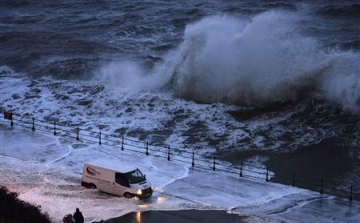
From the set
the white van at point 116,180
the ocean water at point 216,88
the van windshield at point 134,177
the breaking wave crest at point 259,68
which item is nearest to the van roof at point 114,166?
the white van at point 116,180

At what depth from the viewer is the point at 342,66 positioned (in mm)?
34562

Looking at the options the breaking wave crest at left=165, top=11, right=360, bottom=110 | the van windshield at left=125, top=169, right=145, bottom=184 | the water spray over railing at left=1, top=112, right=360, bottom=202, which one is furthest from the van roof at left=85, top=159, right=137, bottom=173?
the breaking wave crest at left=165, top=11, right=360, bottom=110

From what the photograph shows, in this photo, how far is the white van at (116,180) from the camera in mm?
21500

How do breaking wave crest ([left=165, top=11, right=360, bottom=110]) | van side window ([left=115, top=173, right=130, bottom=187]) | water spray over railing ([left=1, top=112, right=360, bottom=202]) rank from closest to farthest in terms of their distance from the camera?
van side window ([left=115, top=173, right=130, bottom=187]), water spray over railing ([left=1, top=112, right=360, bottom=202]), breaking wave crest ([left=165, top=11, right=360, bottom=110])

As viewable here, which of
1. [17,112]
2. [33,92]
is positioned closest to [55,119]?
[17,112]

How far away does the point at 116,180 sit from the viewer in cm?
2178

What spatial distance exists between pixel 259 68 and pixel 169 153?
480 inches

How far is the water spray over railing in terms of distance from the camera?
2362 cm

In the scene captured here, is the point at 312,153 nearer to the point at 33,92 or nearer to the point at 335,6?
the point at 33,92

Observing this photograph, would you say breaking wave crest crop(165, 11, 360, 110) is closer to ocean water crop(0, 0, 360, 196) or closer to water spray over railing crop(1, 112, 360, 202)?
ocean water crop(0, 0, 360, 196)

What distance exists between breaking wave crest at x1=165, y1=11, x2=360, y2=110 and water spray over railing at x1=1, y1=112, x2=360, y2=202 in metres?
8.35

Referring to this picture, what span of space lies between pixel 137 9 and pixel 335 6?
68.1 ft

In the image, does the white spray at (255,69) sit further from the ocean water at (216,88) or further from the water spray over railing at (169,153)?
the water spray over railing at (169,153)

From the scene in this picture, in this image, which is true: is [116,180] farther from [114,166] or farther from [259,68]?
[259,68]
